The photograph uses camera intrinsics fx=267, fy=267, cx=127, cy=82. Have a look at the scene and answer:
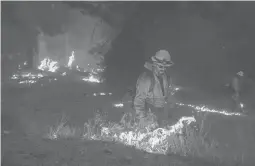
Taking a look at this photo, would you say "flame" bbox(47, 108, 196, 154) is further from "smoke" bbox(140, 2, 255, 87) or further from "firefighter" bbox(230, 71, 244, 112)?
"smoke" bbox(140, 2, 255, 87)

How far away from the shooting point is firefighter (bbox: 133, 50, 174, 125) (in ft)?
15.4

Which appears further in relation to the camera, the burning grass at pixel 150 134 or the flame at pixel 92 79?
the flame at pixel 92 79

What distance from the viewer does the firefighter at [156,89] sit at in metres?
4.70

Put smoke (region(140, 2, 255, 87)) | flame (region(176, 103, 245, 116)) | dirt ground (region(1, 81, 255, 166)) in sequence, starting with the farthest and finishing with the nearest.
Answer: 1. smoke (region(140, 2, 255, 87))
2. flame (region(176, 103, 245, 116))
3. dirt ground (region(1, 81, 255, 166))

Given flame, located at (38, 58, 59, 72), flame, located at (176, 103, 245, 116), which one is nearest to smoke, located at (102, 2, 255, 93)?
flame, located at (176, 103, 245, 116)

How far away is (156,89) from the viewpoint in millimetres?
4844

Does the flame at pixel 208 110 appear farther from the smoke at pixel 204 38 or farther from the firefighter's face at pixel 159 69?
the firefighter's face at pixel 159 69

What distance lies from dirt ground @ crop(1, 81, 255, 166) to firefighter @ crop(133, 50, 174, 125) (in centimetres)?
46

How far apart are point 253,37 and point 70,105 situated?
4288 mm

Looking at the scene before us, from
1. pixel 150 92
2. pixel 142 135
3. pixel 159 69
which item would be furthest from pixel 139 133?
pixel 159 69

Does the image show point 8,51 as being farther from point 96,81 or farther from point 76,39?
point 96,81

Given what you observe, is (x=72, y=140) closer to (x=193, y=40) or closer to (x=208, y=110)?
(x=208, y=110)

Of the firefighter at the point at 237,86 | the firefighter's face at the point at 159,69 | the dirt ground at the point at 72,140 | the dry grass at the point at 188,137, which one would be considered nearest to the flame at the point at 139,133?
the dry grass at the point at 188,137

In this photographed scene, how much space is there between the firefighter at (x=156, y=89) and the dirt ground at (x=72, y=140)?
457 millimetres
